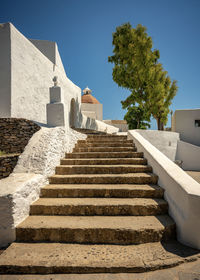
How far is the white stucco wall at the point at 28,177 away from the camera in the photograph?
200 cm

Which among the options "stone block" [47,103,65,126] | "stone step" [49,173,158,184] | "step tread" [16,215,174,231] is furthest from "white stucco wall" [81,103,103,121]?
"step tread" [16,215,174,231]

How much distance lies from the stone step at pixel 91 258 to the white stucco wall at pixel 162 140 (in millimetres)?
5759

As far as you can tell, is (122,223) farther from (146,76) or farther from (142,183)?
(146,76)

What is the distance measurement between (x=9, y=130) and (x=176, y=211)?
5.79m

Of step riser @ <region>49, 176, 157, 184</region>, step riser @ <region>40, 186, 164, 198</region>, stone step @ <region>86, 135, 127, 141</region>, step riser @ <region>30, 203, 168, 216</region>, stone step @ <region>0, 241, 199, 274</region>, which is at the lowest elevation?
stone step @ <region>0, 241, 199, 274</region>

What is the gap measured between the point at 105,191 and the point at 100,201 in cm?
24

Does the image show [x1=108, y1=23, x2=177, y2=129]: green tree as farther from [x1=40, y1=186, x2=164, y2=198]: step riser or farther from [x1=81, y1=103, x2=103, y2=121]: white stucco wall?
[x1=81, y1=103, x2=103, y2=121]: white stucco wall

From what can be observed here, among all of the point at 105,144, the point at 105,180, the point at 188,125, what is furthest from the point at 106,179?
the point at 188,125

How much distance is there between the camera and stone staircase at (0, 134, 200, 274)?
63.7 inches

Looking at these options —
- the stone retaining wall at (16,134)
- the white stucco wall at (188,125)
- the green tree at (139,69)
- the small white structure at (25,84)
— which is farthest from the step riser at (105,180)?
the white stucco wall at (188,125)

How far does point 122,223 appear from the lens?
2.04 metres

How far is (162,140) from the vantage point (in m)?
7.79

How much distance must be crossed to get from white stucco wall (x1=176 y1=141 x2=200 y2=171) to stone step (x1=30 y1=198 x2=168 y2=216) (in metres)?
8.85

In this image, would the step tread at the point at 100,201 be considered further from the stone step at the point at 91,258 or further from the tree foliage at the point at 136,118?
the tree foliage at the point at 136,118
